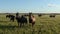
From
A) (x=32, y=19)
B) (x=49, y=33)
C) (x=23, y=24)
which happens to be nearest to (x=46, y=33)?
(x=49, y=33)

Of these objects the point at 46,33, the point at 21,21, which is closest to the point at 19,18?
the point at 21,21

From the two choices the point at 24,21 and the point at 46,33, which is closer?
the point at 46,33

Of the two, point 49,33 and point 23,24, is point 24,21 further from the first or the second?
point 49,33

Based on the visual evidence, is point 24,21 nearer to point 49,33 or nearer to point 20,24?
point 20,24

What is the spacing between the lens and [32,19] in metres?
18.8

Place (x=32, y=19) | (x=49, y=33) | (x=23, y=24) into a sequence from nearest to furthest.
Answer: (x=49, y=33) → (x=32, y=19) → (x=23, y=24)

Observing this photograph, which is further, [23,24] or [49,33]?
[23,24]

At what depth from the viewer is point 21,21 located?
1930 centimetres

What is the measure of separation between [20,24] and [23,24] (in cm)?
92

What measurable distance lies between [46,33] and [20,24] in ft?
19.4

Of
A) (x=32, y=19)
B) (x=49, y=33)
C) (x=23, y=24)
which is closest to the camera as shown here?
(x=49, y=33)

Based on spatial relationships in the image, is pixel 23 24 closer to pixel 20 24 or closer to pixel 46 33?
pixel 20 24

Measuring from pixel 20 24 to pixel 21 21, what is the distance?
13.7 inches

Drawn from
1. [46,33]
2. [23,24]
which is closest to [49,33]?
[46,33]
